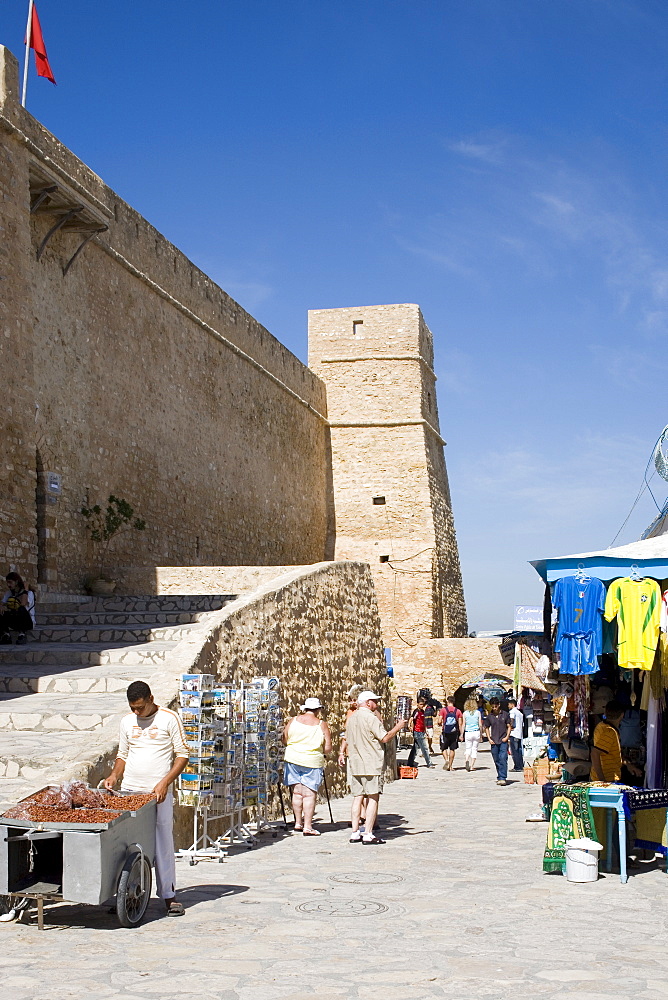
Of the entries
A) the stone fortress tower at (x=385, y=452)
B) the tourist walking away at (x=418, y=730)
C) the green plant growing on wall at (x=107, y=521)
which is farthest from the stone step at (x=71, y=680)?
the stone fortress tower at (x=385, y=452)

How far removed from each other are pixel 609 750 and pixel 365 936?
2762 millimetres

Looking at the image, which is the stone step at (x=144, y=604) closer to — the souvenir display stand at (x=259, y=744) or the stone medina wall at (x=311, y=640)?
the stone medina wall at (x=311, y=640)

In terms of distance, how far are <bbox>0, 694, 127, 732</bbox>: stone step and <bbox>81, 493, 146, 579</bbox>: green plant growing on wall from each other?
21.3ft

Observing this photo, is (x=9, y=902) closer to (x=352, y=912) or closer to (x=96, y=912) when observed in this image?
(x=96, y=912)

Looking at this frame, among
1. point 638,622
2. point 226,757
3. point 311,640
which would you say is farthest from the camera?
point 311,640

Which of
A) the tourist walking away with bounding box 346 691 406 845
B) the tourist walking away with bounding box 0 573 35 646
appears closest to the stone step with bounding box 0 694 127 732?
the tourist walking away with bounding box 346 691 406 845

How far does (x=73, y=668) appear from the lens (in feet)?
31.2

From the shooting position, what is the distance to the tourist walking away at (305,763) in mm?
8586

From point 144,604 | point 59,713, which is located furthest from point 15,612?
point 59,713

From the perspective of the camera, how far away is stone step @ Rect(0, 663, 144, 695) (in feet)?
28.6

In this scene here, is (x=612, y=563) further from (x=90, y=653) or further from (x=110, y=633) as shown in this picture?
(x=110, y=633)

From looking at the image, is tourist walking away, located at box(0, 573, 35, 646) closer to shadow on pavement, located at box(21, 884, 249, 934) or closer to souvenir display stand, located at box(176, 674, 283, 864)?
souvenir display stand, located at box(176, 674, 283, 864)

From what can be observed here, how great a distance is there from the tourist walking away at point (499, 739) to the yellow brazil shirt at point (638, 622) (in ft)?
22.7

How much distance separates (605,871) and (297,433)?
63.7 feet
